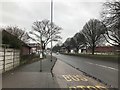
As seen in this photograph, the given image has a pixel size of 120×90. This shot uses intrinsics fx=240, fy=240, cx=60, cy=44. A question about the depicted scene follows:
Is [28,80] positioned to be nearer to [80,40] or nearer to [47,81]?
[47,81]

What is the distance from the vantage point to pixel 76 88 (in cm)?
1053

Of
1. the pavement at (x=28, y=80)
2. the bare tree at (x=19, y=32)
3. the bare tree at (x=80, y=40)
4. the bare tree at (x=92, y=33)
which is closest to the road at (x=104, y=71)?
the pavement at (x=28, y=80)

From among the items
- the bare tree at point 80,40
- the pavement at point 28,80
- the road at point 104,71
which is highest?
the bare tree at point 80,40

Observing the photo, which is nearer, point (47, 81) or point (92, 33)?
point (47, 81)

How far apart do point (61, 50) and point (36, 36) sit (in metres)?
109

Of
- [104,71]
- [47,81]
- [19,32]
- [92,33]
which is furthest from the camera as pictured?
[92,33]

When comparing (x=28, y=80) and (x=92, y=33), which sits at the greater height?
(x=92, y=33)

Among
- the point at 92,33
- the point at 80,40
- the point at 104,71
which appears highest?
the point at 92,33

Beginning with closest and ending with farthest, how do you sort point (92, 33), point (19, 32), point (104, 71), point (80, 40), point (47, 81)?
1. point (47, 81)
2. point (104, 71)
3. point (19, 32)
4. point (92, 33)
5. point (80, 40)

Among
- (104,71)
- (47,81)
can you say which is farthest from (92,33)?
(47,81)

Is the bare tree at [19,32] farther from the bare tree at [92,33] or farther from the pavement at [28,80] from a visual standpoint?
the pavement at [28,80]

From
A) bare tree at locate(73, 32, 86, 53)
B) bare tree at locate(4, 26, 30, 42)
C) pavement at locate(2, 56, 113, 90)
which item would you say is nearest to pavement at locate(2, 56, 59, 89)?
pavement at locate(2, 56, 113, 90)

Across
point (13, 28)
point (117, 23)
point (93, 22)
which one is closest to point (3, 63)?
point (117, 23)

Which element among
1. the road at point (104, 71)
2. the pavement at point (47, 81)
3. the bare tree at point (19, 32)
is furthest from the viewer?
the bare tree at point (19, 32)
